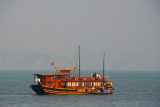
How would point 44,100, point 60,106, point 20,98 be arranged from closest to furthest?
1. point 60,106
2. point 44,100
3. point 20,98

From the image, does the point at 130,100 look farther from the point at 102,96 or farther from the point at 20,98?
the point at 20,98

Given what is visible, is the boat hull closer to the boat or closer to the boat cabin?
the boat

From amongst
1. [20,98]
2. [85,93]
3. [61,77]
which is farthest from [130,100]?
[20,98]

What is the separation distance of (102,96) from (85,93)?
3.73 meters

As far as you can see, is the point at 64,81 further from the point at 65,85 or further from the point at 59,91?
the point at 59,91

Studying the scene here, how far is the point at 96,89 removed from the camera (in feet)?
248

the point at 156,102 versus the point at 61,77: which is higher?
the point at 61,77

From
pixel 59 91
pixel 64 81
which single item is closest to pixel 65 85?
pixel 64 81

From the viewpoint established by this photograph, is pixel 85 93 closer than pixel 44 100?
No

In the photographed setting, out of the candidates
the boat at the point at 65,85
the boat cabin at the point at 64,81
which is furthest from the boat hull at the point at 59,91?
the boat cabin at the point at 64,81

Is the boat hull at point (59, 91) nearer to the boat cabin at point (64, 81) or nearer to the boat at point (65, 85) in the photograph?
the boat at point (65, 85)

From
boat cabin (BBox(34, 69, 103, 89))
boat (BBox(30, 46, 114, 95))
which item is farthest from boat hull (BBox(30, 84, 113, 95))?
boat cabin (BBox(34, 69, 103, 89))

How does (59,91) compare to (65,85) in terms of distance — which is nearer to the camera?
(59,91)

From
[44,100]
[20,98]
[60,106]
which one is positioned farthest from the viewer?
[20,98]
